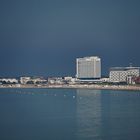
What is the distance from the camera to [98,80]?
57.3 m

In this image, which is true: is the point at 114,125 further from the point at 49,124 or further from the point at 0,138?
the point at 0,138

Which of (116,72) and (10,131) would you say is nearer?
(10,131)

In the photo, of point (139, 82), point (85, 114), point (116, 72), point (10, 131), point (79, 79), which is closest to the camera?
point (10, 131)

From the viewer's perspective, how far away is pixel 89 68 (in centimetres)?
5809

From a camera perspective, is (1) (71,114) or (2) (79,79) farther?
(2) (79,79)

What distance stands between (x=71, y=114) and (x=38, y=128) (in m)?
3.71

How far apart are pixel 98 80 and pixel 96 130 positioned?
45893 mm

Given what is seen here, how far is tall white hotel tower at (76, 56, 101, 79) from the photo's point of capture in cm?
5778

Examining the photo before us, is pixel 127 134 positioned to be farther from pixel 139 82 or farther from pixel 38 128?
pixel 139 82

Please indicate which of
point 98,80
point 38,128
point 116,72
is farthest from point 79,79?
point 38,128

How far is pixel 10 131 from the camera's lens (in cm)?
1151

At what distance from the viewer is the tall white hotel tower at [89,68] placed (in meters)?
57.8

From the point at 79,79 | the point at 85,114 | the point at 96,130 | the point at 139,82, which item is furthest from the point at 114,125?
the point at 79,79

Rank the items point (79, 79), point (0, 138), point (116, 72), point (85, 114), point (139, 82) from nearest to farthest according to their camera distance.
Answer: point (0, 138)
point (85, 114)
point (139, 82)
point (116, 72)
point (79, 79)
